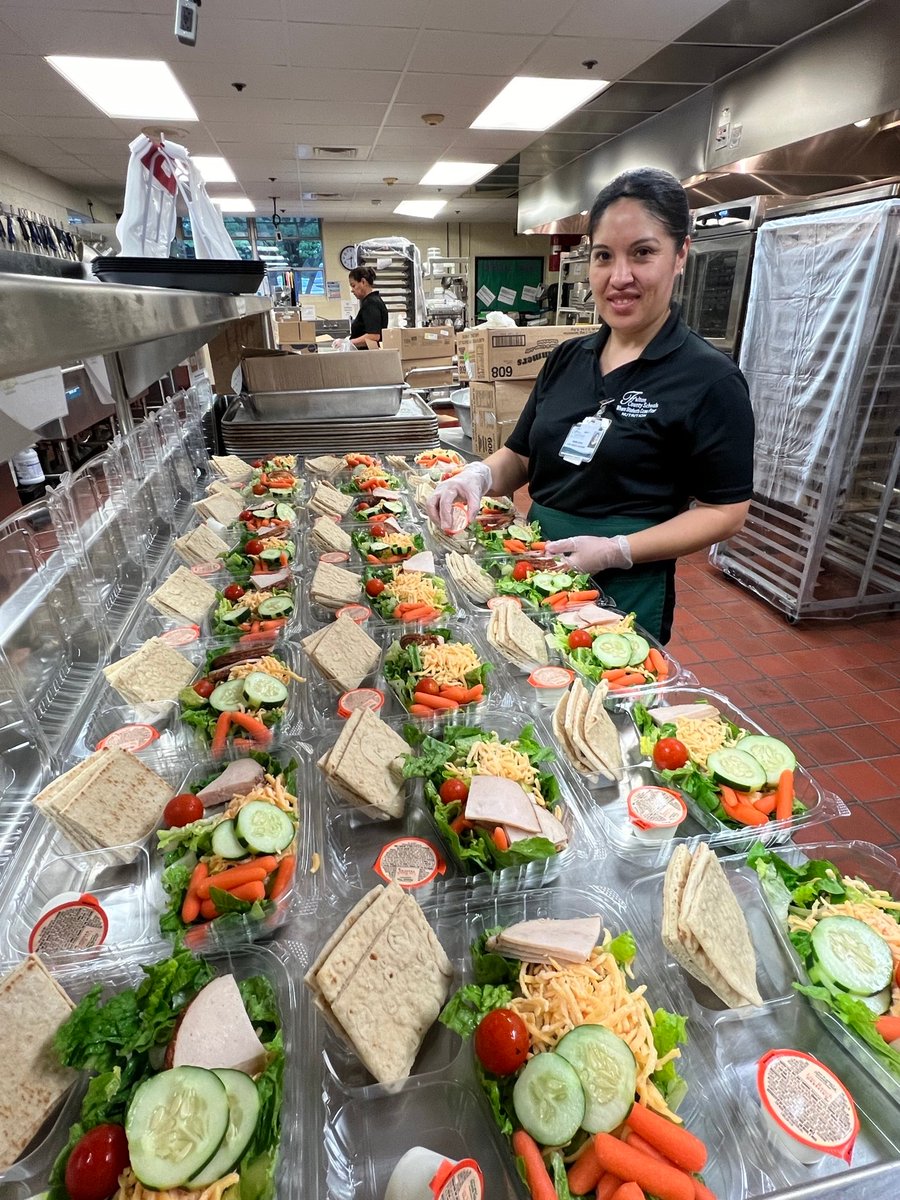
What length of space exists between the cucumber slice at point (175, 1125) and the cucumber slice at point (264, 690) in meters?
0.95

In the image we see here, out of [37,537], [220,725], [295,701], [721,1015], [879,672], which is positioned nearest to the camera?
[721,1015]

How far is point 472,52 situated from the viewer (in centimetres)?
606

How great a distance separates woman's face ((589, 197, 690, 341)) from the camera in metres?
2.12

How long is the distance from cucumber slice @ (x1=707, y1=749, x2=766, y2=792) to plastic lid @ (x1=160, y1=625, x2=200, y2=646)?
65.7 inches

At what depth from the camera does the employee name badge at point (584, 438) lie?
8.06ft

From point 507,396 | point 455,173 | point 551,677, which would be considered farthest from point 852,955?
point 455,173

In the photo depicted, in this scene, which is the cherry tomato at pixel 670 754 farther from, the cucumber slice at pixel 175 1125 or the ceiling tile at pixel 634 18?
the ceiling tile at pixel 634 18

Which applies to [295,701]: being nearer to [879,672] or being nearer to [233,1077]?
[233,1077]

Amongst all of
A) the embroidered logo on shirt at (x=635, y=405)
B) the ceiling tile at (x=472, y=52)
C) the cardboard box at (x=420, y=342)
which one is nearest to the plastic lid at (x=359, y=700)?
the embroidered logo on shirt at (x=635, y=405)

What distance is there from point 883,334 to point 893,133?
2.37m

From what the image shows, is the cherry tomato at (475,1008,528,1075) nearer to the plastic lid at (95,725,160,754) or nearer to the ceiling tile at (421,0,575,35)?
the plastic lid at (95,725,160,754)

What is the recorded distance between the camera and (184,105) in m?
7.41

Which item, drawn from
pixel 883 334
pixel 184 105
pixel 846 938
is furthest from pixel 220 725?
pixel 184 105

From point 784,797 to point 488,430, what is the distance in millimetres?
4636
